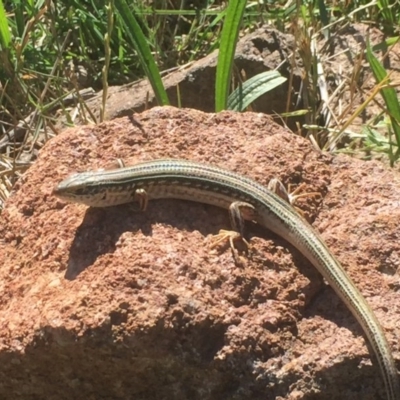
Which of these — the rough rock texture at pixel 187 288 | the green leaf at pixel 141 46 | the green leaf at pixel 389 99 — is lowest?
the rough rock texture at pixel 187 288

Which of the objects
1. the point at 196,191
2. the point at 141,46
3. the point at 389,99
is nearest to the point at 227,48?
the point at 141,46

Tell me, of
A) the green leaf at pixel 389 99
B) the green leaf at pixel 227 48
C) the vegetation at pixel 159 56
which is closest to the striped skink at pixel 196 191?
the vegetation at pixel 159 56

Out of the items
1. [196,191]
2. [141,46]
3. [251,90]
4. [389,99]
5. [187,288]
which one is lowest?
[187,288]

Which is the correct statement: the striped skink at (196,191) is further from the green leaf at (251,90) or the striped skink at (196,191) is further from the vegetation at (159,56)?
the green leaf at (251,90)

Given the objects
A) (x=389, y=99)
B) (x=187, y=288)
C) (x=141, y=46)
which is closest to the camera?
(x=187, y=288)

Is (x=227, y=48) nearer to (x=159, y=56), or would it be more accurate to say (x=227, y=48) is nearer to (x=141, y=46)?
(x=141, y=46)

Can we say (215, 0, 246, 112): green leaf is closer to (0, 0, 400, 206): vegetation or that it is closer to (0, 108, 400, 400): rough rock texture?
(0, 0, 400, 206): vegetation
